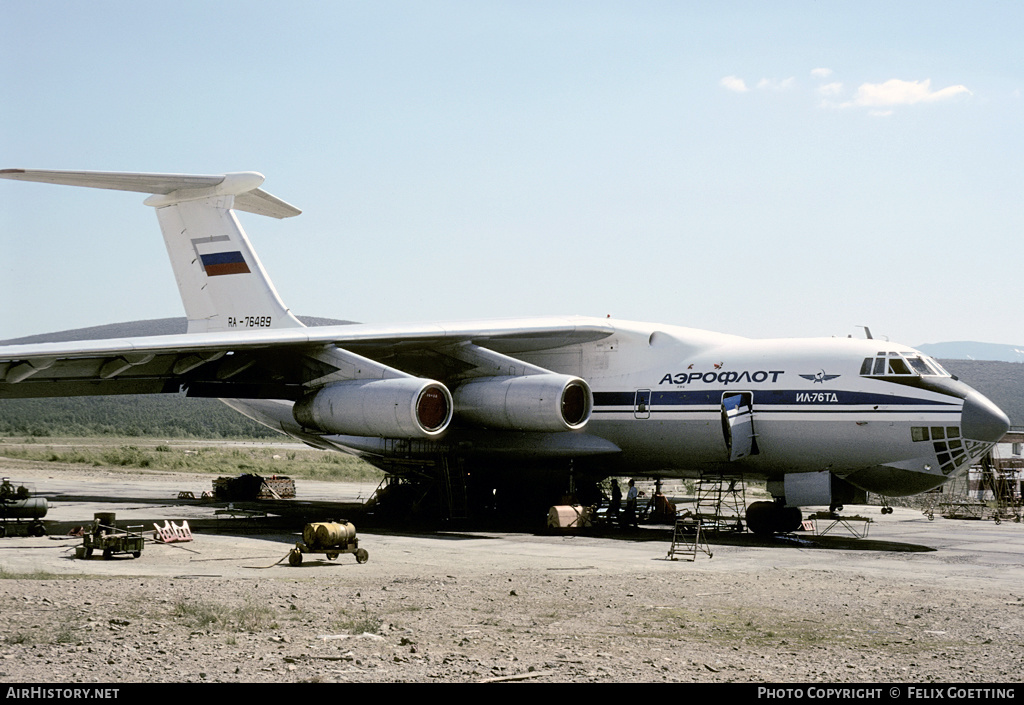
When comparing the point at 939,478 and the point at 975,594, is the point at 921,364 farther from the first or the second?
the point at 975,594

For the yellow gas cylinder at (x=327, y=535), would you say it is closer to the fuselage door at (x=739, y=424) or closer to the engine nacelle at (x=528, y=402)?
the engine nacelle at (x=528, y=402)

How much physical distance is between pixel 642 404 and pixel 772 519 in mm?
2767

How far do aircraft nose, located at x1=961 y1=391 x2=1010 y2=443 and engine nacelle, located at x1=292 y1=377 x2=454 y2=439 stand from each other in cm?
744

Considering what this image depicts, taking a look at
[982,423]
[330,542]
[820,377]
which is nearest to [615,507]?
[820,377]

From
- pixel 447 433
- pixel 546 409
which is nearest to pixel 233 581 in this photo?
pixel 546 409

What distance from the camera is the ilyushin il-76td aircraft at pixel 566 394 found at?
50.5 ft

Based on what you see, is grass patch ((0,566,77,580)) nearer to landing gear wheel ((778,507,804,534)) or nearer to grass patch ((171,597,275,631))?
grass patch ((171,597,275,631))

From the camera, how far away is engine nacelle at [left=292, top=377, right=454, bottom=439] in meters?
15.5

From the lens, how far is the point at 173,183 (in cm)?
1992

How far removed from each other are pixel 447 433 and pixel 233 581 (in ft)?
27.9

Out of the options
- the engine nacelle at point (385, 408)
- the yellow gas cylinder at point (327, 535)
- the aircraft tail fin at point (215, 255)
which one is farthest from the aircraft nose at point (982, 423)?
the aircraft tail fin at point (215, 255)

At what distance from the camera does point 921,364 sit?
1568cm

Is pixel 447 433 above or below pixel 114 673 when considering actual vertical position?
above

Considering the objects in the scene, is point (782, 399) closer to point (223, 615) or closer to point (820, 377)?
point (820, 377)
